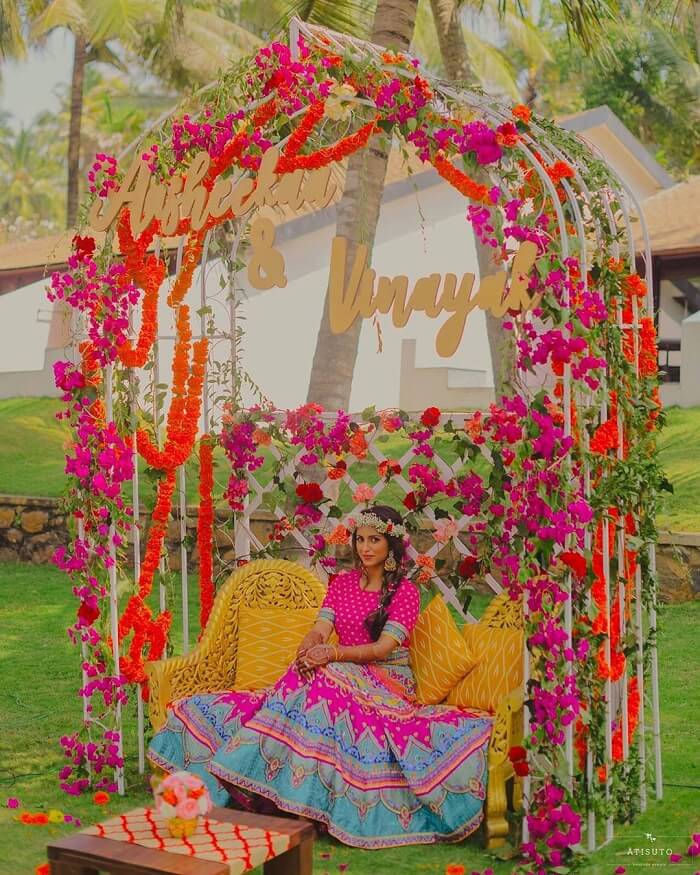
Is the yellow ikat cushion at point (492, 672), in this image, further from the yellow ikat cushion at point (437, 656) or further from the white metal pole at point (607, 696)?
the white metal pole at point (607, 696)

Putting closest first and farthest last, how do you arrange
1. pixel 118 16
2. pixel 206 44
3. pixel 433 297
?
pixel 433 297
pixel 118 16
pixel 206 44

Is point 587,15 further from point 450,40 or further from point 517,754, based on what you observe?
point 517,754

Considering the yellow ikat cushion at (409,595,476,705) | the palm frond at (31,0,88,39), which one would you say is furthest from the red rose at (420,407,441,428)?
the palm frond at (31,0,88,39)

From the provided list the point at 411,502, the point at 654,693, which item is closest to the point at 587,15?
the point at 411,502

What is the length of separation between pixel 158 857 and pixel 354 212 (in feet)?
19.9

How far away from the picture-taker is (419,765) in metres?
4.69

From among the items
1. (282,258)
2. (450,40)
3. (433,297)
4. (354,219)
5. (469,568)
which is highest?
(450,40)

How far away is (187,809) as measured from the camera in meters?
3.63

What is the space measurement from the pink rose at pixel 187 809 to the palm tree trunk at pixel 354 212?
17.9 feet

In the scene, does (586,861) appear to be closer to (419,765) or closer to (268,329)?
(419,765)

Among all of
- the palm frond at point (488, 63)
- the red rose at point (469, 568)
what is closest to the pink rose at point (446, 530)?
the red rose at point (469, 568)

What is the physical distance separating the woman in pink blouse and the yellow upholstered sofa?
0.08 m

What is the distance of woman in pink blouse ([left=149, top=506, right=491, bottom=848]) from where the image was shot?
4.65 metres

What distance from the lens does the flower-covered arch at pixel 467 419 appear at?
435 cm
